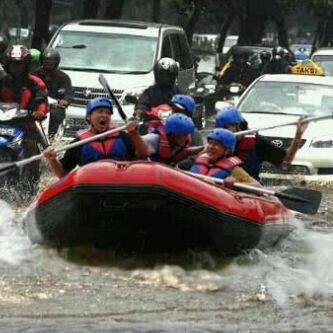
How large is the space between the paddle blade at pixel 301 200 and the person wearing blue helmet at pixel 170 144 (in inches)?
34.7

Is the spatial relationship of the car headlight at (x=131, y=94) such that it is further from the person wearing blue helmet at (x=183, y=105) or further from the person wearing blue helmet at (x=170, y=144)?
the person wearing blue helmet at (x=170, y=144)

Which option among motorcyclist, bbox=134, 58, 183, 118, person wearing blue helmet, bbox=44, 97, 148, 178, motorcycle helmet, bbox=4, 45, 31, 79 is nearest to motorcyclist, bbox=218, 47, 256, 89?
motorcyclist, bbox=134, 58, 183, 118

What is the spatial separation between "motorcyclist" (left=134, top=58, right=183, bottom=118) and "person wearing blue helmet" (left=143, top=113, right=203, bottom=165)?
348cm

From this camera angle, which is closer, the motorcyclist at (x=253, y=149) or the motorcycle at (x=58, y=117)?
the motorcyclist at (x=253, y=149)

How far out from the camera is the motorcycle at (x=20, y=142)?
40.5 feet

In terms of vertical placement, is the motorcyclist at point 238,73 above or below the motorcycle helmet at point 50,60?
below

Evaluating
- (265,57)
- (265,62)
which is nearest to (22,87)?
(265,62)

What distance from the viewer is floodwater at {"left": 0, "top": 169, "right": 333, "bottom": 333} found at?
25.1 ft

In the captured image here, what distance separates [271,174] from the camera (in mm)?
14977

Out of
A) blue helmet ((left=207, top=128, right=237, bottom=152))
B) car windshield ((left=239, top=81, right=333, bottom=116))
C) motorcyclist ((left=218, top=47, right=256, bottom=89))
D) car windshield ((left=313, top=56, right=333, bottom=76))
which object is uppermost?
blue helmet ((left=207, top=128, right=237, bottom=152))

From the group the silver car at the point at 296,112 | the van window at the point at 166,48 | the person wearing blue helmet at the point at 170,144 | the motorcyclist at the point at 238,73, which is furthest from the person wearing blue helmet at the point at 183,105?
the motorcyclist at the point at 238,73

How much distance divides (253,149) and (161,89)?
335 centimetres

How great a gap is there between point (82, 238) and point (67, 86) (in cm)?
618

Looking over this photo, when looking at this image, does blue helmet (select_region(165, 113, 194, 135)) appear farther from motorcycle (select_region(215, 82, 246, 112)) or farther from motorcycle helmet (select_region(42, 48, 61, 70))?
motorcycle helmet (select_region(42, 48, 61, 70))
